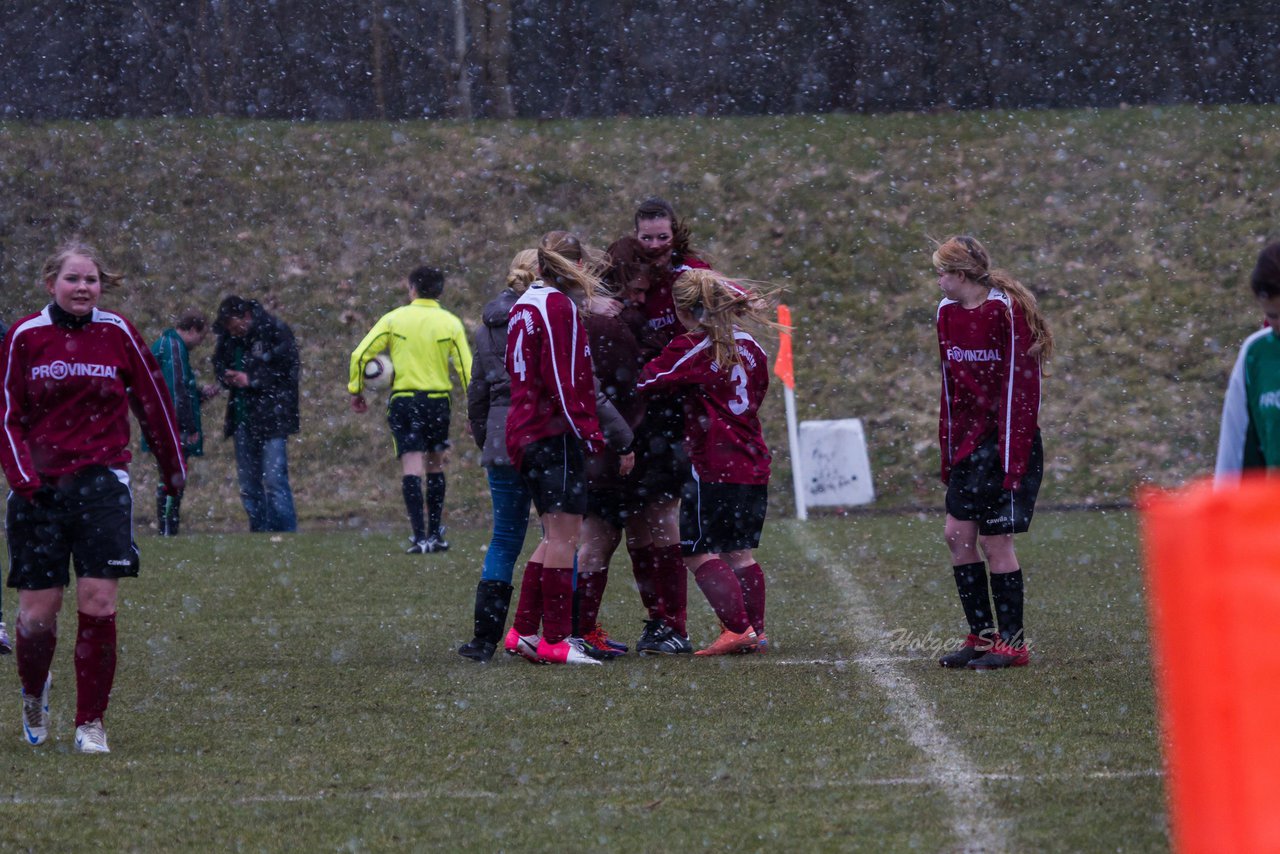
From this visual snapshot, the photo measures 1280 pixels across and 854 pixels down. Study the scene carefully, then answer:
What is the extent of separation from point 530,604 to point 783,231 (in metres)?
14.6

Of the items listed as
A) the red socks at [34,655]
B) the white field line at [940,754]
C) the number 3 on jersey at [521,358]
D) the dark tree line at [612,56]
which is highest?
the dark tree line at [612,56]

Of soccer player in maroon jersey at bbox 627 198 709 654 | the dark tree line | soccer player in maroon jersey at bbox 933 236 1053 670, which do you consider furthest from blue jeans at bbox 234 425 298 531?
the dark tree line

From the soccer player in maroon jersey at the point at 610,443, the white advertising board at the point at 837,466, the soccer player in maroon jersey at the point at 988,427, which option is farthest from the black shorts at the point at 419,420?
the soccer player in maroon jersey at the point at 988,427

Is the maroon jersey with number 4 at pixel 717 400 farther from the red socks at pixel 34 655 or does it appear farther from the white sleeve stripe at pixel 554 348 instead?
the red socks at pixel 34 655

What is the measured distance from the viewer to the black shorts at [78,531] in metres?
5.61

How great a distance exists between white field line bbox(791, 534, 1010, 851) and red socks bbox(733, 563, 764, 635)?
1.67 feet

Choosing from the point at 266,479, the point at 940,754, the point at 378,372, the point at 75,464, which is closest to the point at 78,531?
the point at 75,464

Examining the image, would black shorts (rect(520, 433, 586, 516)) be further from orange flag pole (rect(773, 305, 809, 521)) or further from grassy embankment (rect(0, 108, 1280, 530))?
grassy embankment (rect(0, 108, 1280, 530))

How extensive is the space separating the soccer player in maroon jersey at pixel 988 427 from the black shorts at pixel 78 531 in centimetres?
333

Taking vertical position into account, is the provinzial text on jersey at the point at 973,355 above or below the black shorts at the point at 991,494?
above

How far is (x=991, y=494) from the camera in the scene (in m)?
6.95

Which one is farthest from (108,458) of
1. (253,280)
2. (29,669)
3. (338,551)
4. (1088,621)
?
(253,280)

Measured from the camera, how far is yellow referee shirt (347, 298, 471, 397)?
1268cm

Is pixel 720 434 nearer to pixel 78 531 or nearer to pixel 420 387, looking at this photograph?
pixel 78 531
